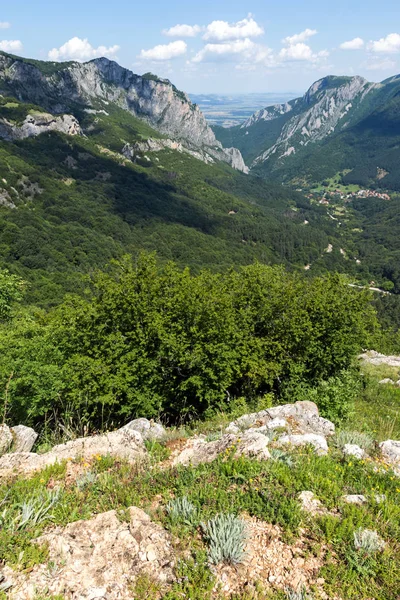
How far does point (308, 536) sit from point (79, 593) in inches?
139

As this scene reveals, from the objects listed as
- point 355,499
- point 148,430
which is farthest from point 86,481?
point 355,499

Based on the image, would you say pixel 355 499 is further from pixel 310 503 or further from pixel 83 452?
pixel 83 452

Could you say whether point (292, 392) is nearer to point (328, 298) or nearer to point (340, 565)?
point (328, 298)

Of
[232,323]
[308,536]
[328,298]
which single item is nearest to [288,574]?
[308,536]

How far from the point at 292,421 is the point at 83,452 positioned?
5814mm

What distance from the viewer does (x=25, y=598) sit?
428 cm

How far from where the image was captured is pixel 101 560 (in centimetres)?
496

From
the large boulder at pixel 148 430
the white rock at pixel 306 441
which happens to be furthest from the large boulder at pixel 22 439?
the white rock at pixel 306 441

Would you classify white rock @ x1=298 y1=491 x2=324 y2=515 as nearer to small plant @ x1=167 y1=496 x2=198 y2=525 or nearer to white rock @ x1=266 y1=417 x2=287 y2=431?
small plant @ x1=167 y1=496 x2=198 y2=525

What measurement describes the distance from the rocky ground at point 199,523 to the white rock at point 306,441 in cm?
12

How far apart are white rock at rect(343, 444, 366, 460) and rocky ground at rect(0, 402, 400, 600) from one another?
5cm

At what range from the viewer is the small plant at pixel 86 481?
20.8 ft

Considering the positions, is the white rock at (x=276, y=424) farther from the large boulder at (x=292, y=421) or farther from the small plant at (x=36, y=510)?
the small plant at (x=36, y=510)

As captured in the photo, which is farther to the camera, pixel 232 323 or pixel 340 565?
pixel 232 323
